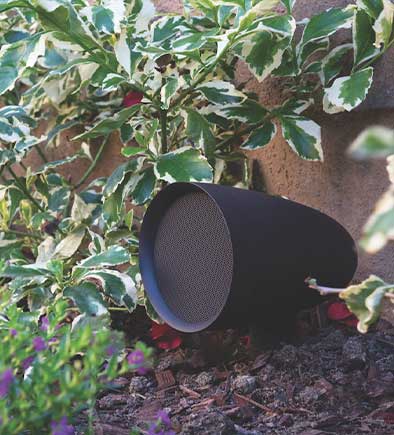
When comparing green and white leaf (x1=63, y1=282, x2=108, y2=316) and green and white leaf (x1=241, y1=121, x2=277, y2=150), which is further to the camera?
green and white leaf (x1=241, y1=121, x2=277, y2=150)

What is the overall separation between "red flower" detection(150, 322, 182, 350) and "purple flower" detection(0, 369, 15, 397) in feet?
2.84

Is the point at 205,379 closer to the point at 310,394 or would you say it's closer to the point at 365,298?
the point at 310,394

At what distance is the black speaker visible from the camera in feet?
4.75

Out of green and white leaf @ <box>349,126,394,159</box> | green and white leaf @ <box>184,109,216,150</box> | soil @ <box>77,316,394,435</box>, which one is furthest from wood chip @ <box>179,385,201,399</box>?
green and white leaf @ <box>349,126,394,159</box>

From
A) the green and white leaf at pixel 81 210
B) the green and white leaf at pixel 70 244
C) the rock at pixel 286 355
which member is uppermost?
the green and white leaf at pixel 81 210

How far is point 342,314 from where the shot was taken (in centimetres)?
178

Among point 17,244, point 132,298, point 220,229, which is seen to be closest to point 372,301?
point 220,229

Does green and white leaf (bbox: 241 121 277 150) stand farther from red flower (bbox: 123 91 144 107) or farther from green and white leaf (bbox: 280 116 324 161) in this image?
red flower (bbox: 123 91 144 107)

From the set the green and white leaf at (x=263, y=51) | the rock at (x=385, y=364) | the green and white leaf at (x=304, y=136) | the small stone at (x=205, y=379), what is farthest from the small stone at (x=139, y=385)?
the green and white leaf at (x=263, y=51)

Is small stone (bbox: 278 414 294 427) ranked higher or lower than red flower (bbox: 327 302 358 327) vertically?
higher

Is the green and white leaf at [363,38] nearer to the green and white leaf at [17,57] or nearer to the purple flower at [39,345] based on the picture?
the green and white leaf at [17,57]

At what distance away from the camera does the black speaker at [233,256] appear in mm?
1448

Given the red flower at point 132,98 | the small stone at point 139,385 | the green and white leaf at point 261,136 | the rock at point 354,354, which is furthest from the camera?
the red flower at point 132,98

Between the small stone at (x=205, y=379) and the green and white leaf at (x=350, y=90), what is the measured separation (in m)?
0.63
